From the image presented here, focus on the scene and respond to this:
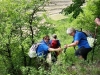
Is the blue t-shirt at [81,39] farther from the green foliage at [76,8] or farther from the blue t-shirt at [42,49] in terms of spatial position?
the green foliage at [76,8]

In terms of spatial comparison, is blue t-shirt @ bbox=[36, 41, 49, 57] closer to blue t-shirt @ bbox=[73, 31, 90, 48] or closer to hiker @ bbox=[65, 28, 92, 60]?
hiker @ bbox=[65, 28, 92, 60]

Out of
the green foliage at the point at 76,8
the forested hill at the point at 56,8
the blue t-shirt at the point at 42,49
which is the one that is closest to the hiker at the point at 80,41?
the blue t-shirt at the point at 42,49

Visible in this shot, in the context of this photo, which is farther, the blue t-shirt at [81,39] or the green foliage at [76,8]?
the blue t-shirt at [81,39]

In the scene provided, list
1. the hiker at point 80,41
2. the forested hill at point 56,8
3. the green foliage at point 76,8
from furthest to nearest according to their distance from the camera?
the forested hill at point 56,8 < the hiker at point 80,41 < the green foliage at point 76,8

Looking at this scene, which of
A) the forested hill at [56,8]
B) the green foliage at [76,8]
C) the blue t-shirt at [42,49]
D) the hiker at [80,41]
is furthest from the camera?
the forested hill at [56,8]

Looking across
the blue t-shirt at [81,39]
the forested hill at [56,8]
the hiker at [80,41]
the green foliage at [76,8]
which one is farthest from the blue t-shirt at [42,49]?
the forested hill at [56,8]

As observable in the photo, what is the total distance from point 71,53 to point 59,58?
189 cm

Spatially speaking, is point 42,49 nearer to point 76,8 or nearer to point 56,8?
point 76,8

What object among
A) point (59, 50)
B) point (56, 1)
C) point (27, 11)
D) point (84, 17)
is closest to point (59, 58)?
point (59, 50)

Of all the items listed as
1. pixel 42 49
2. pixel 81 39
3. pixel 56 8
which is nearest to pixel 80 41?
pixel 81 39

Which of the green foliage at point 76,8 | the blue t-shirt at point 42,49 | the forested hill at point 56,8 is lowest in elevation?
the forested hill at point 56,8

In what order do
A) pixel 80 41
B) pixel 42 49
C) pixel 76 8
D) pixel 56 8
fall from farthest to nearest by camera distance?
pixel 56 8, pixel 80 41, pixel 42 49, pixel 76 8

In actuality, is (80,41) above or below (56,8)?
above

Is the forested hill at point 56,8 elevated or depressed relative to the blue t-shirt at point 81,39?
depressed
